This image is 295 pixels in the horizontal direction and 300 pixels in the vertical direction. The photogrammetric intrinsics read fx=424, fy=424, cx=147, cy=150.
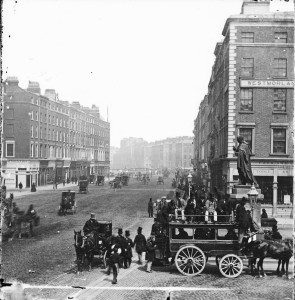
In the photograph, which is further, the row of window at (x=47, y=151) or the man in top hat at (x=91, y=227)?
the row of window at (x=47, y=151)

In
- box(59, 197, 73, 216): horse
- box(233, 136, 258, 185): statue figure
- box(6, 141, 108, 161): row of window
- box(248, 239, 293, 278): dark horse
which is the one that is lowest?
box(59, 197, 73, 216): horse

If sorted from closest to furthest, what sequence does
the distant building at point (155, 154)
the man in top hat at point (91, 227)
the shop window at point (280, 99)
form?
the man in top hat at point (91, 227)
the shop window at point (280, 99)
the distant building at point (155, 154)

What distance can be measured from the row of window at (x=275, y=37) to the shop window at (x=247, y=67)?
1375 millimetres

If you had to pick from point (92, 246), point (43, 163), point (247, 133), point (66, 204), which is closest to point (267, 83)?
point (247, 133)

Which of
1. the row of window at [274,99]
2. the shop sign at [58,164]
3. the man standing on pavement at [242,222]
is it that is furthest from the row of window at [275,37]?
the shop sign at [58,164]

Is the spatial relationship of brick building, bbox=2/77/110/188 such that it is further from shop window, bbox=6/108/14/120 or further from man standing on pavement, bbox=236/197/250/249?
man standing on pavement, bbox=236/197/250/249

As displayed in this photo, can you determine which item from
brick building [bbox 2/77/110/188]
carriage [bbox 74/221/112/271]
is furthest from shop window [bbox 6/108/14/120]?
carriage [bbox 74/221/112/271]

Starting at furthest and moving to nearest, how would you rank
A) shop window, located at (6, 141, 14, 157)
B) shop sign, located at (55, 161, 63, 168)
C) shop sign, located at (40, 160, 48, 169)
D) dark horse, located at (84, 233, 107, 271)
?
shop sign, located at (55, 161, 63, 168), shop sign, located at (40, 160, 48, 169), shop window, located at (6, 141, 14, 157), dark horse, located at (84, 233, 107, 271)

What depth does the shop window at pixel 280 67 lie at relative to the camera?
29906 mm

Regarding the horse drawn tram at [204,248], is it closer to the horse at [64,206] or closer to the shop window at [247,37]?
the horse at [64,206]

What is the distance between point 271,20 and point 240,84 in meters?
4.86

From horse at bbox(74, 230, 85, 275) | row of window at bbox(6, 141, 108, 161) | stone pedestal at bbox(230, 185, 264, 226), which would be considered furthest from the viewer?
row of window at bbox(6, 141, 108, 161)

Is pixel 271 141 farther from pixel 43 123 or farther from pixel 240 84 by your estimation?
pixel 43 123

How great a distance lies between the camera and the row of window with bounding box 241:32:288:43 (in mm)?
29938
